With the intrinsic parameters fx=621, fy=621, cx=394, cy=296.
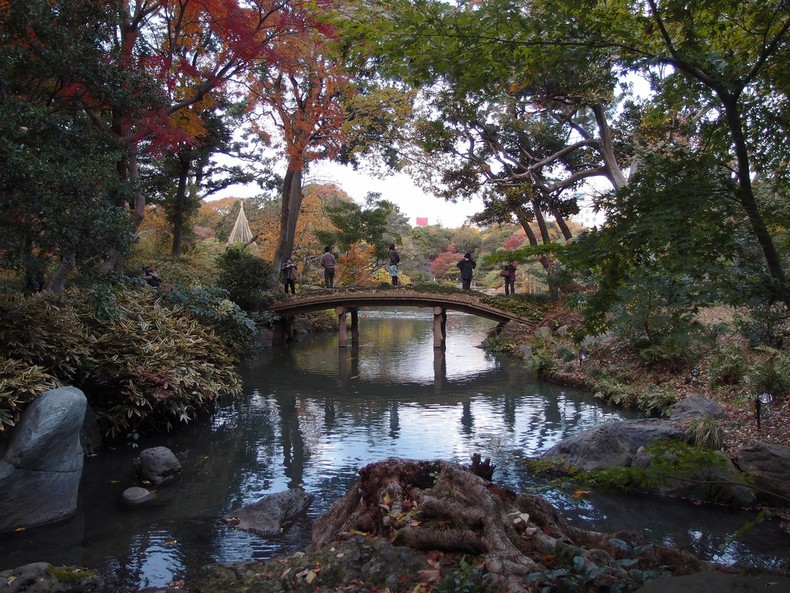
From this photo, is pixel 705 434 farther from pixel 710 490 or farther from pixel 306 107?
pixel 306 107

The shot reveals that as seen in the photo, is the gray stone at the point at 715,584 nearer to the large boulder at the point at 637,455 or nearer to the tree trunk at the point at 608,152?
the large boulder at the point at 637,455

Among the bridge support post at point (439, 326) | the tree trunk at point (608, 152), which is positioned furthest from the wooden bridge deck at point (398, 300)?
the tree trunk at point (608, 152)

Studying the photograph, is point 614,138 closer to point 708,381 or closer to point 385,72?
point 708,381

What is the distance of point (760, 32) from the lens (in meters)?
4.04

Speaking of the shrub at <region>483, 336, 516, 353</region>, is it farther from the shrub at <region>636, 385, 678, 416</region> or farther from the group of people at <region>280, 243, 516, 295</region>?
the shrub at <region>636, 385, 678, 416</region>

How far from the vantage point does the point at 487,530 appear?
390 centimetres

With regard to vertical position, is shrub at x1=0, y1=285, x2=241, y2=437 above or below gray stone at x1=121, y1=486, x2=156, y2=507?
above

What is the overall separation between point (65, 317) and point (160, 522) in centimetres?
362

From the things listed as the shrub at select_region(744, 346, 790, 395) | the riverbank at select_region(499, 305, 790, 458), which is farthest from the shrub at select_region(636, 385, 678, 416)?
the shrub at select_region(744, 346, 790, 395)

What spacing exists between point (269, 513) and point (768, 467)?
4.91m

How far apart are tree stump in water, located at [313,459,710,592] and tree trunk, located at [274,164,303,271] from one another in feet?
52.0

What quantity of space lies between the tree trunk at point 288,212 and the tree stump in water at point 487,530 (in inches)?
624

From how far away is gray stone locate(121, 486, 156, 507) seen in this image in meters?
6.56

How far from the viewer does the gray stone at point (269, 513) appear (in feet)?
19.1
